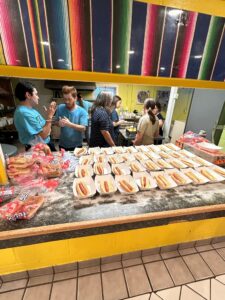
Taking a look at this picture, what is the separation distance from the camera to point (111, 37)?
1138mm

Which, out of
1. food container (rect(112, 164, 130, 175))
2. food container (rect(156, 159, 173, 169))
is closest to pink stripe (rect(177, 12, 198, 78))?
food container (rect(156, 159, 173, 169))

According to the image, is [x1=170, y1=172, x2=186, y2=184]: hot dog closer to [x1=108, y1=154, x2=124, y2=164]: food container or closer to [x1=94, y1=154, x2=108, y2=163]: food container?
[x1=108, y1=154, x2=124, y2=164]: food container

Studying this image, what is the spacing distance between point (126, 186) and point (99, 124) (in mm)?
1236

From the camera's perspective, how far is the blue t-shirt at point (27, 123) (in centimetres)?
180

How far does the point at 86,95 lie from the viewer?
5.91 m

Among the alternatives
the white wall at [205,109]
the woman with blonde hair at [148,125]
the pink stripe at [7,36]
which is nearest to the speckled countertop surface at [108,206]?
the pink stripe at [7,36]

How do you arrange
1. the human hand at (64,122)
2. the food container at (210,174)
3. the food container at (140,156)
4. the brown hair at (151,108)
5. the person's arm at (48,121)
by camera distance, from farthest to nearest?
1. the brown hair at (151,108)
2. the human hand at (64,122)
3. the person's arm at (48,121)
4. the food container at (140,156)
5. the food container at (210,174)

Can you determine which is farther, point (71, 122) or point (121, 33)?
point (71, 122)

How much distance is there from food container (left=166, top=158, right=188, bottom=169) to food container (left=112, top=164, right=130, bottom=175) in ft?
1.65

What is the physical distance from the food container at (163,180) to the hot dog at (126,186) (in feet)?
0.81

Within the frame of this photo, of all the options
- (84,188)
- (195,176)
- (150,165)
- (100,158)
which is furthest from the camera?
(100,158)

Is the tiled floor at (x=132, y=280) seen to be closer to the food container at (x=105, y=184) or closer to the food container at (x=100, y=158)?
the food container at (x=105, y=184)

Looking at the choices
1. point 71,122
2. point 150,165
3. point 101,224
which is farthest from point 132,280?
point 71,122

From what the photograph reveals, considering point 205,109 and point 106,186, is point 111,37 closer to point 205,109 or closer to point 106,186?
point 106,186
